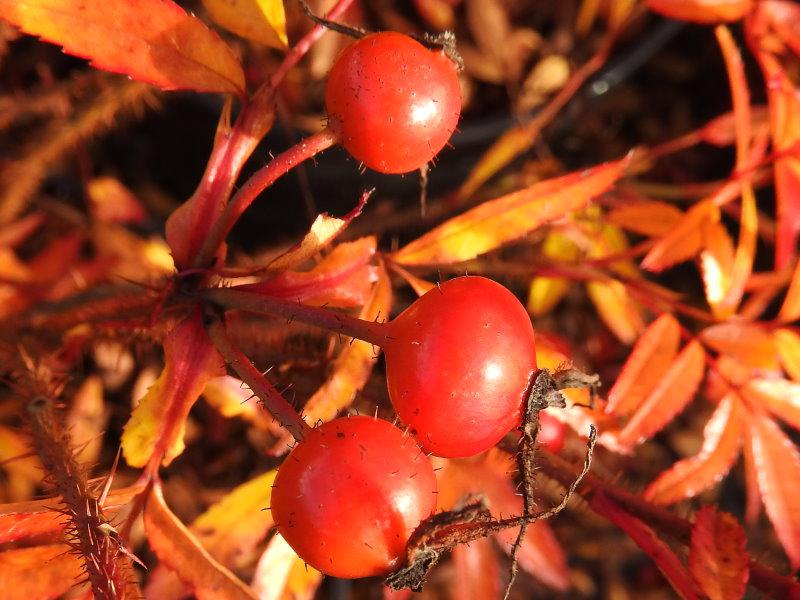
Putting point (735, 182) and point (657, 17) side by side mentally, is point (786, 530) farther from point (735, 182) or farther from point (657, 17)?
point (657, 17)

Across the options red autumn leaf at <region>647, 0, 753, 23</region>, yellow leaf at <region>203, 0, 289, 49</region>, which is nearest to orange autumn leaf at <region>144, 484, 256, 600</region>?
yellow leaf at <region>203, 0, 289, 49</region>

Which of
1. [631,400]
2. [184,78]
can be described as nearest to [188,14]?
[184,78]

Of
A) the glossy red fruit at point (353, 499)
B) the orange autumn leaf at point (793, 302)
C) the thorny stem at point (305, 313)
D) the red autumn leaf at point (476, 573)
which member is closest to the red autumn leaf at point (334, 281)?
the thorny stem at point (305, 313)

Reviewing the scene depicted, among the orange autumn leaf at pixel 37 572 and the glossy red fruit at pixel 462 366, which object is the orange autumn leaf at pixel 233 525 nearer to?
the orange autumn leaf at pixel 37 572

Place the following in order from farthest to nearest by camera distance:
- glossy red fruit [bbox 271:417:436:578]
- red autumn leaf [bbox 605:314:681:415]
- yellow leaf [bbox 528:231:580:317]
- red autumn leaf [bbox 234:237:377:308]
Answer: yellow leaf [bbox 528:231:580:317] → red autumn leaf [bbox 605:314:681:415] → red autumn leaf [bbox 234:237:377:308] → glossy red fruit [bbox 271:417:436:578]

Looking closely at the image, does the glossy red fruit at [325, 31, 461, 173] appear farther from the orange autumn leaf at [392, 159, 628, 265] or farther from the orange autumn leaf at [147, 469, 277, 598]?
the orange autumn leaf at [147, 469, 277, 598]

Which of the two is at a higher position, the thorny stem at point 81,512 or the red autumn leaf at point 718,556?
the thorny stem at point 81,512
